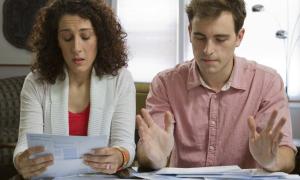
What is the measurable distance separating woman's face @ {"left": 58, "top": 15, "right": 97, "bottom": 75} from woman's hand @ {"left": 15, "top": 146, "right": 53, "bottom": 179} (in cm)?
43

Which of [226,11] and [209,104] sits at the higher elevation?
[226,11]

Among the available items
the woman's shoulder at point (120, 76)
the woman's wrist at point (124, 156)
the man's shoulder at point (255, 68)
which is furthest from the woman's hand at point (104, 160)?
the man's shoulder at point (255, 68)

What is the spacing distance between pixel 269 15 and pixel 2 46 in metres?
2.76

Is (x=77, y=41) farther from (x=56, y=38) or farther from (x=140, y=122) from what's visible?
(x=140, y=122)

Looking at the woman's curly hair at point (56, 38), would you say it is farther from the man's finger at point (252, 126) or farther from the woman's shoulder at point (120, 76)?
the man's finger at point (252, 126)

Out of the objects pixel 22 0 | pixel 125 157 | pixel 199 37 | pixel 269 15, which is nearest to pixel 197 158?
pixel 125 157

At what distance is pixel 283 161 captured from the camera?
4.53 feet

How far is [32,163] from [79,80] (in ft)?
1.70

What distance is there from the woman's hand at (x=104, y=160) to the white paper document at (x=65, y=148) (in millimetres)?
24

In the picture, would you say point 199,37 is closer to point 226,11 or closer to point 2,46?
point 226,11

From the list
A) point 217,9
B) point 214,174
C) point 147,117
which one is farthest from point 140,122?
point 217,9

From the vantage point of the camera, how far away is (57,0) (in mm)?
1695

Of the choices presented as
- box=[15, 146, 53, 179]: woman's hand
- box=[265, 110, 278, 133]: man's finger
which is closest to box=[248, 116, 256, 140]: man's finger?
box=[265, 110, 278, 133]: man's finger

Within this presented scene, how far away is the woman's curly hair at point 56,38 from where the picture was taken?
1650mm
